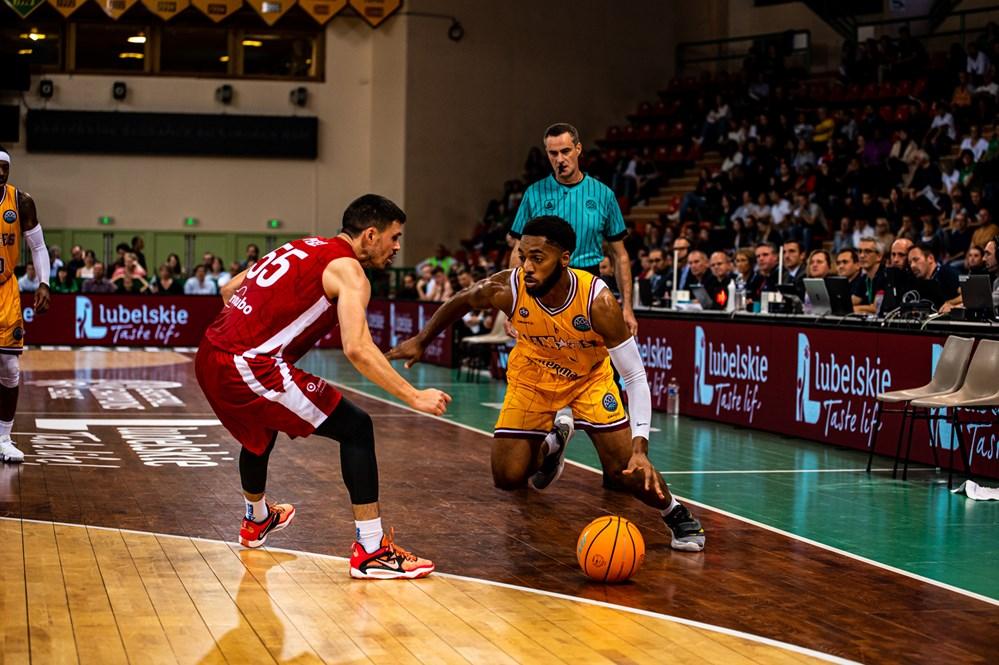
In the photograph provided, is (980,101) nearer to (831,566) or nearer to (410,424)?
(410,424)

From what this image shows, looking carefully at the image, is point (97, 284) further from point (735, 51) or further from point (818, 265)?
point (818, 265)

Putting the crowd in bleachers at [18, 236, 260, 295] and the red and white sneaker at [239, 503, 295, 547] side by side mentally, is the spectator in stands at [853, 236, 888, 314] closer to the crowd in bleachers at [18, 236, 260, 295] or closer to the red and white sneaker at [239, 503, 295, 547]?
the red and white sneaker at [239, 503, 295, 547]

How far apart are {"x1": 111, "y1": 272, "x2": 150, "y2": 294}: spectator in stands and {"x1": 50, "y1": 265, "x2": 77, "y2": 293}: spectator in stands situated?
2.52 feet

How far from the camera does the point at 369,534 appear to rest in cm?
577

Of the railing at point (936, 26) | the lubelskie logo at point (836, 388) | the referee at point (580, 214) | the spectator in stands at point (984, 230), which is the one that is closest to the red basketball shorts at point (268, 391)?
the referee at point (580, 214)

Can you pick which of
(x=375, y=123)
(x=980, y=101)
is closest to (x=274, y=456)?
(x=980, y=101)

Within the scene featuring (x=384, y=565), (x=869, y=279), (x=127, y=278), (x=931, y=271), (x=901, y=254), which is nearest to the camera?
(x=384, y=565)

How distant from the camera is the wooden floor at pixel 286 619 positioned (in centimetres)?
460

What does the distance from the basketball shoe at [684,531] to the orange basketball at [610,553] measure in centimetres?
81

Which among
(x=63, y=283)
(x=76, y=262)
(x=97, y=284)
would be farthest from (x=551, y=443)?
(x=76, y=262)

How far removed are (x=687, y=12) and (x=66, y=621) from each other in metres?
28.5

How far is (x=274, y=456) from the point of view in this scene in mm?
9797

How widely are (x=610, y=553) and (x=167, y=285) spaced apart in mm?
20069

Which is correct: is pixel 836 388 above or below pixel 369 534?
above
